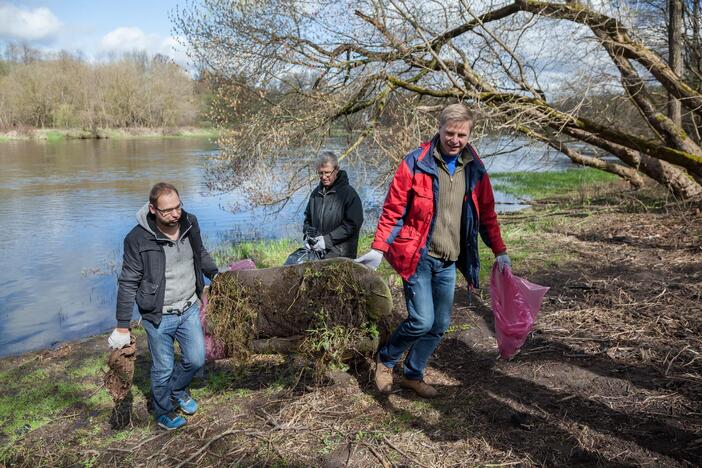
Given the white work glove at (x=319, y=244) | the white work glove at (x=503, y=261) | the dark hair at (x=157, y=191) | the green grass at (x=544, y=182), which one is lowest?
the green grass at (x=544, y=182)

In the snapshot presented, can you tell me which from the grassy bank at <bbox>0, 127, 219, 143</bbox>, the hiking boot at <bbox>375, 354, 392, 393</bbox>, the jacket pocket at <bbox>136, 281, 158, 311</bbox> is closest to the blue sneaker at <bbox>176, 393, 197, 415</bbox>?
the jacket pocket at <bbox>136, 281, 158, 311</bbox>

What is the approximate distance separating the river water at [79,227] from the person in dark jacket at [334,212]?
403 cm

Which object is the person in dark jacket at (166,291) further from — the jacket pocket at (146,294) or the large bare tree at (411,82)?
the large bare tree at (411,82)

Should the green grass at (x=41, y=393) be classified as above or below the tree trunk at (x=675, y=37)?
below

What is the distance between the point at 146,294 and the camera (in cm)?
316

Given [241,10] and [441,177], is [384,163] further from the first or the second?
[441,177]

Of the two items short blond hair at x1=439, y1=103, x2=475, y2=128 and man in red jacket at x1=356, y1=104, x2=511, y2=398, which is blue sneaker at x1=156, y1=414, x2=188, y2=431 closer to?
man in red jacket at x1=356, y1=104, x2=511, y2=398

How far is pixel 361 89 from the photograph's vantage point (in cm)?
909

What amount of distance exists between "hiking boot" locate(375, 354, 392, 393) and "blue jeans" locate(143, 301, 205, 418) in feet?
3.96

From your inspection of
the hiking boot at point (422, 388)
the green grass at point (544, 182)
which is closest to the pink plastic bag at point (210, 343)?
the hiking boot at point (422, 388)

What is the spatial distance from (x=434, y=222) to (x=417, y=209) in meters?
0.14

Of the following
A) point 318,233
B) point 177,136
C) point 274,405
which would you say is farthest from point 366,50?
point 177,136

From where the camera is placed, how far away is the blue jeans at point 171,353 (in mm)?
3318

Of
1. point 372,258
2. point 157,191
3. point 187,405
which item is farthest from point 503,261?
point 187,405
